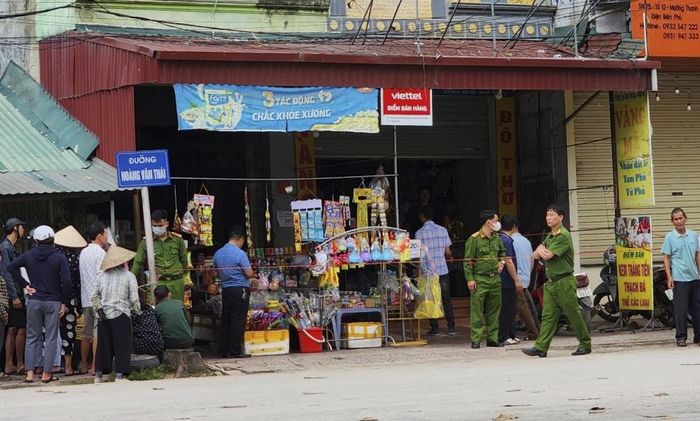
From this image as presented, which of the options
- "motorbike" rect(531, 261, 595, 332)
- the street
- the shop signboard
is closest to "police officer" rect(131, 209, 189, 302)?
the street

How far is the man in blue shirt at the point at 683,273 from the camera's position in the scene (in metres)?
15.5

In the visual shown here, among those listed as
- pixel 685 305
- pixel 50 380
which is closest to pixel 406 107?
pixel 685 305

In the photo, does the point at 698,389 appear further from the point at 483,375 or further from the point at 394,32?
the point at 394,32

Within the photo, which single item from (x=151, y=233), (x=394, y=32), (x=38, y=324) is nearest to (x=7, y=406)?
(x=38, y=324)

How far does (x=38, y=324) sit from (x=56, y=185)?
2.19m

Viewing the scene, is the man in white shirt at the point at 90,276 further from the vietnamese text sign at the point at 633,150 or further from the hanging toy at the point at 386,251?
the vietnamese text sign at the point at 633,150

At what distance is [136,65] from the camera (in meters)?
14.9

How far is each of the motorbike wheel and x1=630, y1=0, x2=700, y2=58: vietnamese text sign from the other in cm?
391

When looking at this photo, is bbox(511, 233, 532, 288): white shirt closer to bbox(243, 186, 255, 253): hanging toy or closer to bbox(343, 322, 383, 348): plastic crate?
bbox(343, 322, 383, 348): plastic crate

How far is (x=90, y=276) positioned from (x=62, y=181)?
204 cm

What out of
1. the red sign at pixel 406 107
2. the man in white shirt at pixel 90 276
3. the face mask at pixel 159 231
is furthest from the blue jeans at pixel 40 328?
the red sign at pixel 406 107

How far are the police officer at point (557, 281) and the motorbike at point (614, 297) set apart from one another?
4.09 m

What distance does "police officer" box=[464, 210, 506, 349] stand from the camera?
1571 centimetres

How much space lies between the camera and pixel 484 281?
15.8 metres
